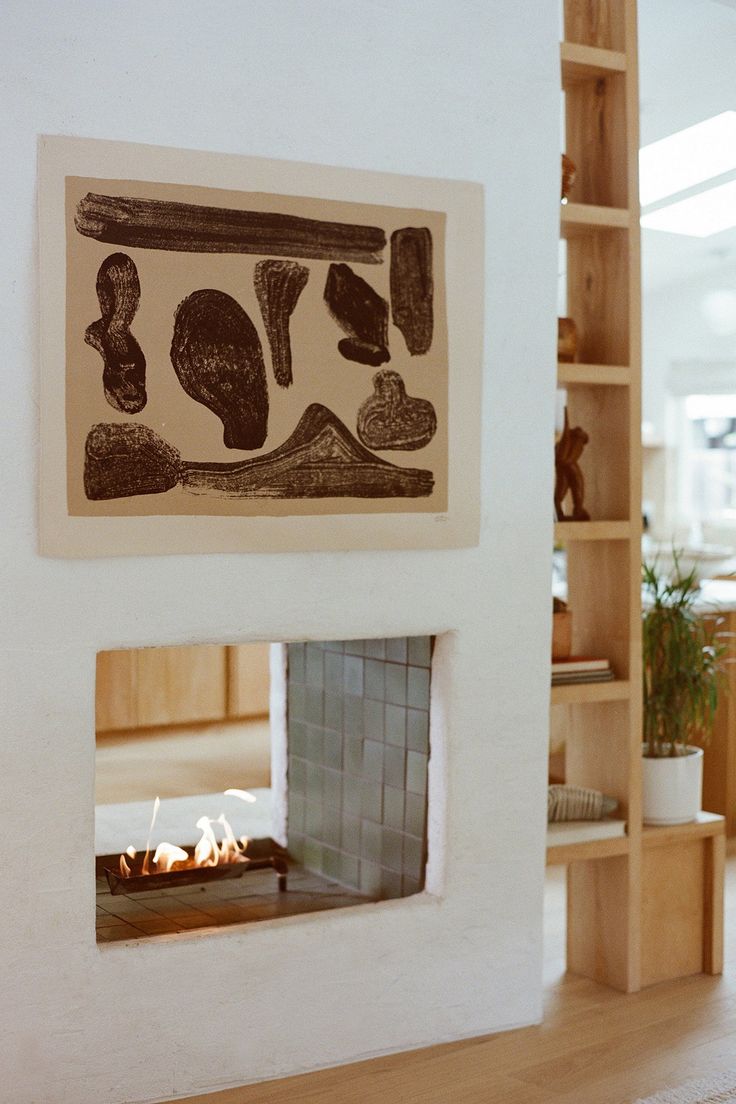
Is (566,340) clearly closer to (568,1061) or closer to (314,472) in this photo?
(314,472)

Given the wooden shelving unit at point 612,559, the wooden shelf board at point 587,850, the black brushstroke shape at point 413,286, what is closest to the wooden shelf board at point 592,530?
the wooden shelving unit at point 612,559

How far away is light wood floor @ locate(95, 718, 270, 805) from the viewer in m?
5.09

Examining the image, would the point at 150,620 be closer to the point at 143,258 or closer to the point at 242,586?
the point at 242,586

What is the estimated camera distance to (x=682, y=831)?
324 centimetres

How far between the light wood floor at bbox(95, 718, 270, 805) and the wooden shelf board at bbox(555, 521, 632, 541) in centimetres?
241

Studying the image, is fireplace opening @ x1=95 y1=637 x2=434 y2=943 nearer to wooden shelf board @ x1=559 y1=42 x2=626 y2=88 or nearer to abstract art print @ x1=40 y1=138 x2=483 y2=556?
abstract art print @ x1=40 y1=138 x2=483 y2=556

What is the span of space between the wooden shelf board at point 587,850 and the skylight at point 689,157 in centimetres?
329

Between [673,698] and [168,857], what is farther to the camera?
[673,698]

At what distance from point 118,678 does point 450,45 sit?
3.48 metres

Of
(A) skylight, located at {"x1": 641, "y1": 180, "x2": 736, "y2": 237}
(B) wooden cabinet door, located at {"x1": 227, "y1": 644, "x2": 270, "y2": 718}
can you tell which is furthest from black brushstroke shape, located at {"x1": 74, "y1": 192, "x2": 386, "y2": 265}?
(A) skylight, located at {"x1": 641, "y1": 180, "x2": 736, "y2": 237}

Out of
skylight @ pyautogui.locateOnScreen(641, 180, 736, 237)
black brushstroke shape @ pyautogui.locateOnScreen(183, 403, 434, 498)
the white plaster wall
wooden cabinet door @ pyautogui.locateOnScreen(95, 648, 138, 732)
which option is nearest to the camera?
the white plaster wall

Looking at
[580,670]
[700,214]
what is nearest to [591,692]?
[580,670]

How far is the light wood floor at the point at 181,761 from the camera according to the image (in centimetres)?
509

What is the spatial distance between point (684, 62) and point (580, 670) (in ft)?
8.79
